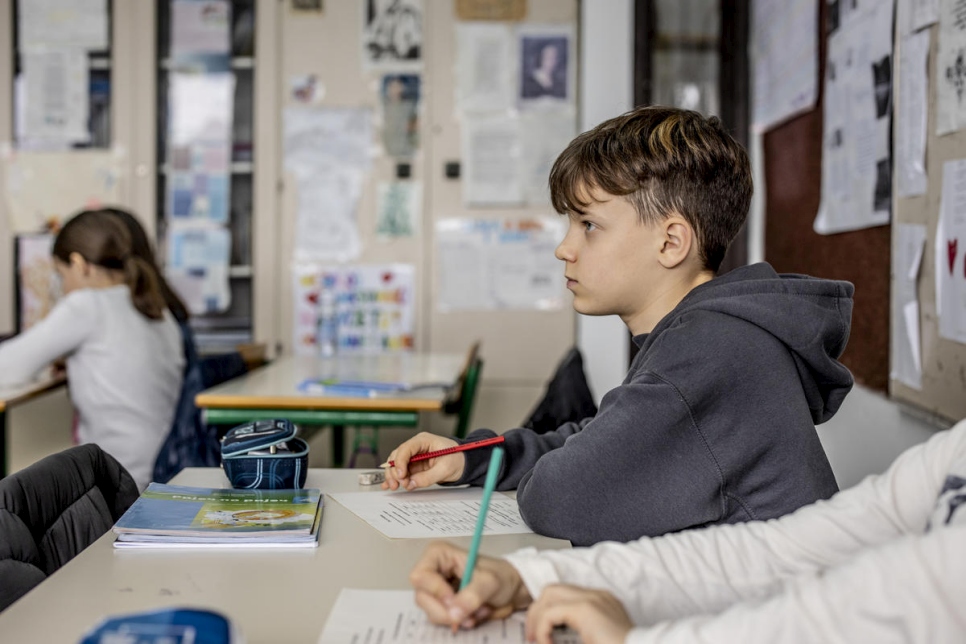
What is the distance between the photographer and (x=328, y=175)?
3865mm

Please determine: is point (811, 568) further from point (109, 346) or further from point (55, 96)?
point (55, 96)

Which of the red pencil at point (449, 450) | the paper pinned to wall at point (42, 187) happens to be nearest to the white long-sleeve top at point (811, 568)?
the red pencil at point (449, 450)

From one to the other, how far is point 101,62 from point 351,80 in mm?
1011

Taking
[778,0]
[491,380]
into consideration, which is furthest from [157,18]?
[778,0]

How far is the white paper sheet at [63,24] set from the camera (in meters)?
3.81

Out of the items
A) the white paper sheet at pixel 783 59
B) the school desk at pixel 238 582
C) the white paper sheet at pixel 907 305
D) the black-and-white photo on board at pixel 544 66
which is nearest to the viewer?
the school desk at pixel 238 582

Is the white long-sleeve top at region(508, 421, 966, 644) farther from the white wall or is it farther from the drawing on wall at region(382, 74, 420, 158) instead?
the drawing on wall at region(382, 74, 420, 158)

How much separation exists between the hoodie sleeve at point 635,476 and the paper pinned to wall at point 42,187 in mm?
3319

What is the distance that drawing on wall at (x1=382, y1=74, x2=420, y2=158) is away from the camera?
3.84m

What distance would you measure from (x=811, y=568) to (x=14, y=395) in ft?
6.74

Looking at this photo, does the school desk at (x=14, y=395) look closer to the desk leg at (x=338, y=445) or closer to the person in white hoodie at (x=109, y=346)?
the person in white hoodie at (x=109, y=346)

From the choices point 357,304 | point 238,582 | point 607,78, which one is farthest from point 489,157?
point 238,582

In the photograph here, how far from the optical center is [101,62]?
3850 mm

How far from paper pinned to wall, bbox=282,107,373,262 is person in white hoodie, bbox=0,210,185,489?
119 centimetres
